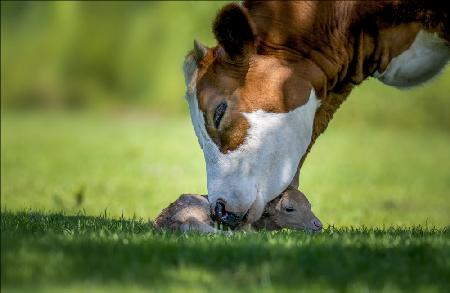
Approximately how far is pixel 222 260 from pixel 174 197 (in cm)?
952

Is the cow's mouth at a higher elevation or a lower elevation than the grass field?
higher

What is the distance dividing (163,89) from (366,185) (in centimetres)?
1522

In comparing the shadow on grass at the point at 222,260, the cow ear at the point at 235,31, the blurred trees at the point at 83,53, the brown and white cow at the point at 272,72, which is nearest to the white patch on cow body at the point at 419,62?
the brown and white cow at the point at 272,72

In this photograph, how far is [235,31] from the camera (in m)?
7.21

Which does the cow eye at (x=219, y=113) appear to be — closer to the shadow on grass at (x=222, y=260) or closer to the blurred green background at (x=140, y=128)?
the shadow on grass at (x=222, y=260)

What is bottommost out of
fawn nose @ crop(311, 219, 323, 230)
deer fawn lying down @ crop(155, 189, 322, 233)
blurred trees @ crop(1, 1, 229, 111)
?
fawn nose @ crop(311, 219, 323, 230)

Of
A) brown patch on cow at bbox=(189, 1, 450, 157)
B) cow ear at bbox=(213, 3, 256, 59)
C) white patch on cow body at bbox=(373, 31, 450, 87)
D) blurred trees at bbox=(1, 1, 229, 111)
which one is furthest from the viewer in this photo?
blurred trees at bbox=(1, 1, 229, 111)

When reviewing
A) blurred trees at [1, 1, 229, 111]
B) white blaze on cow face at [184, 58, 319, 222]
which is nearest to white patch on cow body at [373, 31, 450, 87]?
white blaze on cow face at [184, 58, 319, 222]

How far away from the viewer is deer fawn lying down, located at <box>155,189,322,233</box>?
7.33 meters

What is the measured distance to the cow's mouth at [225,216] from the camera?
7.18 metres

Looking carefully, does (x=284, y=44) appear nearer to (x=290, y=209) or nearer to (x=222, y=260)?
(x=290, y=209)

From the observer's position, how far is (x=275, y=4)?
7.27 metres

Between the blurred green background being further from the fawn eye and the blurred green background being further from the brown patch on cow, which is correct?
the brown patch on cow

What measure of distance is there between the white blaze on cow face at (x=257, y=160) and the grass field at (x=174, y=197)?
0.44 meters
